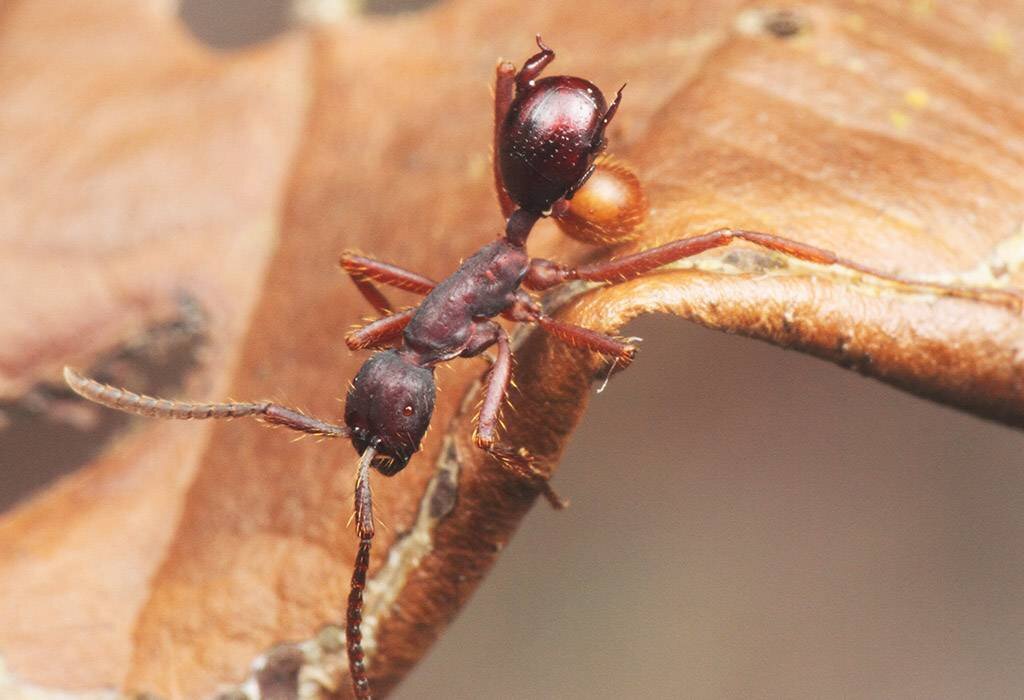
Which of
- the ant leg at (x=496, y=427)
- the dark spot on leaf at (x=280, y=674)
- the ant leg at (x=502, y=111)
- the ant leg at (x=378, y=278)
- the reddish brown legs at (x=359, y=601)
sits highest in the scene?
the ant leg at (x=502, y=111)

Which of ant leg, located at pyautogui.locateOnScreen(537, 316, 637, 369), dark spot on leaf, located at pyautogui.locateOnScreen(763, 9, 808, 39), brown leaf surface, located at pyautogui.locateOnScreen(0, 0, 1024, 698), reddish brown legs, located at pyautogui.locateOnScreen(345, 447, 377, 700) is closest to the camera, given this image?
ant leg, located at pyautogui.locateOnScreen(537, 316, 637, 369)

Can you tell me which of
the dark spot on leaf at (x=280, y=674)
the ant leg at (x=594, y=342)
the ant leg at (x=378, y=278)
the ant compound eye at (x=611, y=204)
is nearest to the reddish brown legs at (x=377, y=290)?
the ant leg at (x=378, y=278)

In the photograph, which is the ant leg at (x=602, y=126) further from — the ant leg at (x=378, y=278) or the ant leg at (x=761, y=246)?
the ant leg at (x=378, y=278)

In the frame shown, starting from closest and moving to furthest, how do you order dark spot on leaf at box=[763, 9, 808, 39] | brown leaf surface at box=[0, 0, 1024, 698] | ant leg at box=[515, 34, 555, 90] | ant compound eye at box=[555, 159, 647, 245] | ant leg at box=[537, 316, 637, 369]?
ant leg at box=[537, 316, 637, 369]
brown leaf surface at box=[0, 0, 1024, 698]
ant compound eye at box=[555, 159, 647, 245]
dark spot on leaf at box=[763, 9, 808, 39]
ant leg at box=[515, 34, 555, 90]

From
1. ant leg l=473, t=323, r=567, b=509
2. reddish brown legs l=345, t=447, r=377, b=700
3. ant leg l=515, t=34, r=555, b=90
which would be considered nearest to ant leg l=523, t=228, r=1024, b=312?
ant leg l=473, t=323, r=567, b=509

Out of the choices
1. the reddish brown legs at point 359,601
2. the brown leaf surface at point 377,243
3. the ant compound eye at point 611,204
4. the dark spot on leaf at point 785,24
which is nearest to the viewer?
the brown leaf surface at point 377,243

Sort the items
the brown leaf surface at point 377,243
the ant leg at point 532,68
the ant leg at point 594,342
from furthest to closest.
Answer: the ant leg at point 532,68 < the brown leaf surface at point 377,243 < the ant leg at point 594,342

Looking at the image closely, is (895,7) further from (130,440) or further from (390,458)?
(130,440)

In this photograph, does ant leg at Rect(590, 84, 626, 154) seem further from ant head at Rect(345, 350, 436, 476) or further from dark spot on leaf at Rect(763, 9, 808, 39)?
ant head at Rect(345, 350, 436, 476)

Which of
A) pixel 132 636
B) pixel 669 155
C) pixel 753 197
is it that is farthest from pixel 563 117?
pixel 132 636
